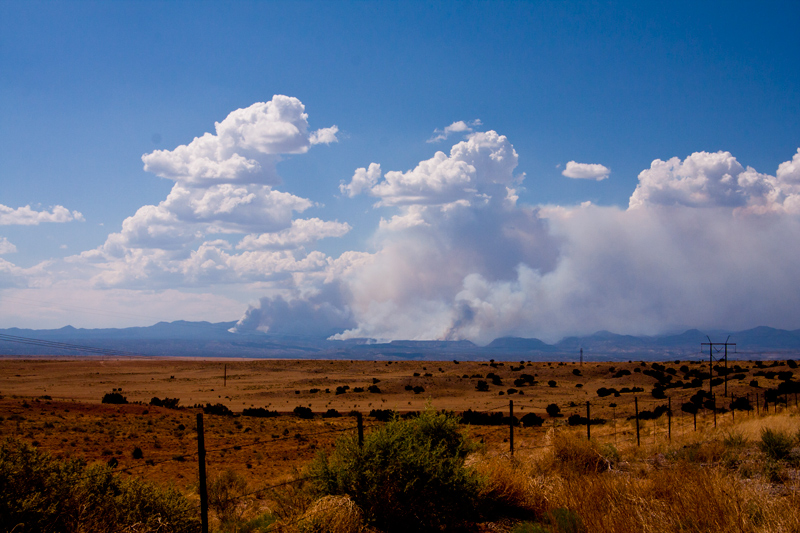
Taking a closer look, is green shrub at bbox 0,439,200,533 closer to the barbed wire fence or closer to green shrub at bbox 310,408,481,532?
green shrub at bbox 310,408,481,532

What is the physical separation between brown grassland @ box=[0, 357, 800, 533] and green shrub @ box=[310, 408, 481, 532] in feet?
1.40

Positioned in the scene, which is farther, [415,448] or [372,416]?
[372,416]

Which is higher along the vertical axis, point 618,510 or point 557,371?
point 618,510

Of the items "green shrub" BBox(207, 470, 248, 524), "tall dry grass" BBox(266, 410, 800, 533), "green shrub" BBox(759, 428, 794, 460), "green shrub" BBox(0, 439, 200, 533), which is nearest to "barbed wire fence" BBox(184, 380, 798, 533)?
"tall dry grass" BBox(266, 410, 800, 533)

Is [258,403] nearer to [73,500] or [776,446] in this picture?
[776,446]

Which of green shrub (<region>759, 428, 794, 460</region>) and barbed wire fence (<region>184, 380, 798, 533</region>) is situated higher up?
green shrub (<region>759, 428, 794, 460</region>)

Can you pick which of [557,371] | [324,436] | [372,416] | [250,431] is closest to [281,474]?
[324,436]

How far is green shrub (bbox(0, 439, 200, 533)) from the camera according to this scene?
7.81 meters

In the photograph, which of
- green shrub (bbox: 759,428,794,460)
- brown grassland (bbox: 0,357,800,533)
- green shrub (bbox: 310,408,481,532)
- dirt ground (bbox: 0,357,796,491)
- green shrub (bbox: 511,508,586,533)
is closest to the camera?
green shrub (bbox: 511,508,586,533)

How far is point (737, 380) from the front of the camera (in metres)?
62.6

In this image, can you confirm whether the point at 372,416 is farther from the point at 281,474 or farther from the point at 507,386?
the point at 507,386

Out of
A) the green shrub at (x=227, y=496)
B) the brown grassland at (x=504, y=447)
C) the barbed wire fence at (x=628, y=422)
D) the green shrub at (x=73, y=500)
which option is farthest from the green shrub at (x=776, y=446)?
the green shrub at (x=73, y=500)

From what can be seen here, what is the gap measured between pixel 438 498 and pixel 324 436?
26216 mm

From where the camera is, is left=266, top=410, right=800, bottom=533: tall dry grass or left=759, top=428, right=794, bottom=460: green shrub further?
left=759, top=428, right=794, bottom=460: green shrub
